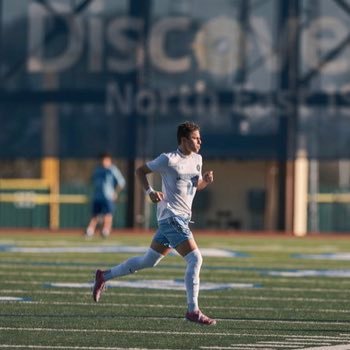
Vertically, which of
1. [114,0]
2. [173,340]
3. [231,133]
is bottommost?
[173,340]

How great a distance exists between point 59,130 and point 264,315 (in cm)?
1976

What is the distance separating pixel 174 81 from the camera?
107 feet

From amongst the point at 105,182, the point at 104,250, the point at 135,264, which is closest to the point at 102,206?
the point at 105,182

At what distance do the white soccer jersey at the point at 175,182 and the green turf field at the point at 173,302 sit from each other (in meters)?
0.90

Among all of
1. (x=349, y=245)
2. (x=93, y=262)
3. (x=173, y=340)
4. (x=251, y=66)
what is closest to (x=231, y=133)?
(x=251, y=66)

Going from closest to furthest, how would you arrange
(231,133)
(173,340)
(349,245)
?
(173,340), (349,245), (231,133)

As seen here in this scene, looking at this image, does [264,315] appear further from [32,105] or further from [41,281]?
[32,105]

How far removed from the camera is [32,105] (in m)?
32.9

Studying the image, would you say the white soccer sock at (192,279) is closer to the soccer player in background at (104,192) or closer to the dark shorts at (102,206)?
the soccer player in background at (104,192)

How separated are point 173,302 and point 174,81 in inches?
712

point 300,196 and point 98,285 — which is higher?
point 300,196

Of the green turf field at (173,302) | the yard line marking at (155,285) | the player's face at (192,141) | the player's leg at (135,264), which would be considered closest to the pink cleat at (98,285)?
the player's leg at (135,264)

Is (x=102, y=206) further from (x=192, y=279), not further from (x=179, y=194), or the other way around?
(x=192, y=279)

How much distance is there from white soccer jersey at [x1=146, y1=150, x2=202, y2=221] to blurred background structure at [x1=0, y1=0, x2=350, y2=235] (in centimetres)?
1893
